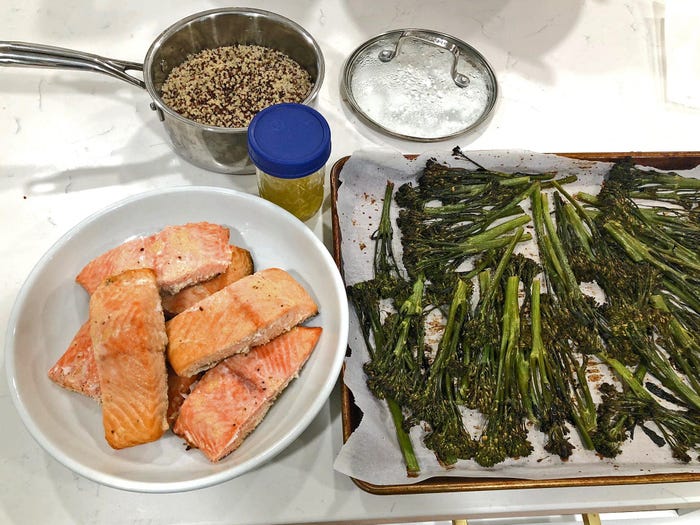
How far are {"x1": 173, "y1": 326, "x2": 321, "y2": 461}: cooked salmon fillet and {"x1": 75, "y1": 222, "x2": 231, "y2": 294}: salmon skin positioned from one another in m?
0.24

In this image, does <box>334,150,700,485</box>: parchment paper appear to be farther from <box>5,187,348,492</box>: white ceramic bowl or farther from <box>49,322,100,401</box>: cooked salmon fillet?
<box>49,322,100,401</box>: cooked salmon fillet

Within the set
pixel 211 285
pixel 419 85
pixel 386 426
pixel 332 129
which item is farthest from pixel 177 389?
pixel 419 85

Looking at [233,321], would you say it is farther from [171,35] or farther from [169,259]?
[171,35]

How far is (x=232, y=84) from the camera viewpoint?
1780 millimetres

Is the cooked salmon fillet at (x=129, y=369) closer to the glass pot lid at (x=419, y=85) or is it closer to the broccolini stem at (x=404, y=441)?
the broccolini stem at (x=404, y=441)

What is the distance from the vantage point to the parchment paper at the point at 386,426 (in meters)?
1.28

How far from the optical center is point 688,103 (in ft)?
7.13

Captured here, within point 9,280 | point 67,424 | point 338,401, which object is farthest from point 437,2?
point 67,424

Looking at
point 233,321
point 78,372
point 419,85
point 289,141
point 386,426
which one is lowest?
point 386,426

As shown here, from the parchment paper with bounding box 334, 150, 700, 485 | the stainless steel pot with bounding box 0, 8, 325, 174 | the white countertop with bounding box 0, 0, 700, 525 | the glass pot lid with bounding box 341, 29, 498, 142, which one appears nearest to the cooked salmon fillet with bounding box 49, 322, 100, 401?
the white countertop with bounding box 0, 0, 700, 525

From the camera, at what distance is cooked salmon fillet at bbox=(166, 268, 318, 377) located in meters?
1.23

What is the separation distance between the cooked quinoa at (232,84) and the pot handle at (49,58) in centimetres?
17

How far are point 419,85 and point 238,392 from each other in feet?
4.50

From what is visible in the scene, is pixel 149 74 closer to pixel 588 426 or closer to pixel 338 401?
pixel 338 401
